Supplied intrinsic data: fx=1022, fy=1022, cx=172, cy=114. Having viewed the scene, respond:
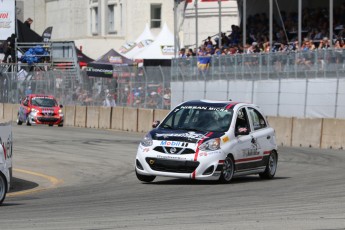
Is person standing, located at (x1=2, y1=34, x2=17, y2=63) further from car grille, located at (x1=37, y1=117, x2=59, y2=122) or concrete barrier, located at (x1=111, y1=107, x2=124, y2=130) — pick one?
concrete barrier, located at (x1=111, y1=107, x2=124, y2=130)

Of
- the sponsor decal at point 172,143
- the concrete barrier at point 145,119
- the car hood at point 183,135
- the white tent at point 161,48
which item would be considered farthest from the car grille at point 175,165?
the white tent at point 161,48

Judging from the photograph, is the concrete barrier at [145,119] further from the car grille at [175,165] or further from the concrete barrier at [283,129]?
the car grille at [175,165]

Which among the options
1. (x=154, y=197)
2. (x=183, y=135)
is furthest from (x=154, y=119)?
(x=154, y=197)

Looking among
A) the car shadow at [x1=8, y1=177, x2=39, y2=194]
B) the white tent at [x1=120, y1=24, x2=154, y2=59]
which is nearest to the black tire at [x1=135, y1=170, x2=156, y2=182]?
the car shadow at [x1=8, y1=177, x2=39, y2=194]

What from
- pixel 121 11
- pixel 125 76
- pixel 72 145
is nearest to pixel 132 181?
pixel 72 145

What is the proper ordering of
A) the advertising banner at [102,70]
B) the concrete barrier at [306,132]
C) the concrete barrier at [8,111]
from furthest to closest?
the concrete barrier at [8,111] < the advertising banner at [102,70] < the concrete barrier at [306,132]

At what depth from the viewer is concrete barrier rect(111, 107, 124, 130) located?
1667 inches

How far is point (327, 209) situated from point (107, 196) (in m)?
A: 4.03

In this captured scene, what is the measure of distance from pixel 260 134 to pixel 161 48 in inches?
1463

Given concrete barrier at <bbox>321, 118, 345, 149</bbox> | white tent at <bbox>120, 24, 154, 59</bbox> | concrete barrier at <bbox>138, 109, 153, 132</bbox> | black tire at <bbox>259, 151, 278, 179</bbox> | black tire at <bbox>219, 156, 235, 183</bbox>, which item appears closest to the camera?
black tire at <bbox>219, 156, 235, 183</bbox>

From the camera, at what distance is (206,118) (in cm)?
1844

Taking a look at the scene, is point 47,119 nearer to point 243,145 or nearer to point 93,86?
point 93,86

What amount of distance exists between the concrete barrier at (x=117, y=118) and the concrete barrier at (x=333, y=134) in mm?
12852

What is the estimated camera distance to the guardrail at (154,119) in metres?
31.1
